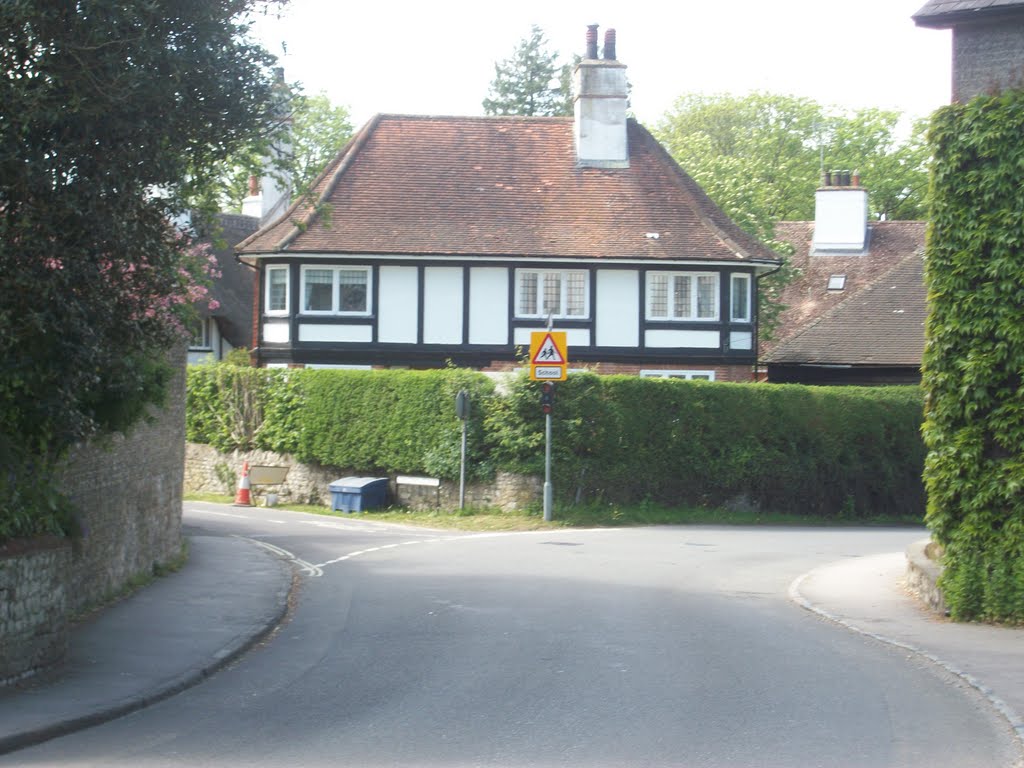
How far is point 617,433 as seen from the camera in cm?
2786

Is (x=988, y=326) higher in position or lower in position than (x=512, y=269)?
lower

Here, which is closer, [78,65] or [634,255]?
[78,65]

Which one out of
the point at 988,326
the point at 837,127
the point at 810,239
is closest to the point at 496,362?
the point at 810,239

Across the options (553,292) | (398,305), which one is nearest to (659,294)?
(553,292)

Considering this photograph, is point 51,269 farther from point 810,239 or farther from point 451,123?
point 810,239

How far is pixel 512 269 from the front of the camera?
3541 cm

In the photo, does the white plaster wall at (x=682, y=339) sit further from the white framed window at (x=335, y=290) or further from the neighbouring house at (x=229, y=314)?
the neighbouring house at (x=229, y=314)

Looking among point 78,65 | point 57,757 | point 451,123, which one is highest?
point 451,123

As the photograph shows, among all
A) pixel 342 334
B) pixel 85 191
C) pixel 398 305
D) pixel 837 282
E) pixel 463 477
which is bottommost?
pixel 463 477

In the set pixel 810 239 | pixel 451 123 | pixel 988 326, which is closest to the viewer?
pixel 988 326

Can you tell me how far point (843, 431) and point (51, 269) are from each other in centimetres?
2424

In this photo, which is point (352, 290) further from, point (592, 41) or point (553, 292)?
point (592, 41)

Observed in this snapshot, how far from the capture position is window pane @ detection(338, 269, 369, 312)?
3528 cm

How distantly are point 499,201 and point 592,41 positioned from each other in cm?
635
